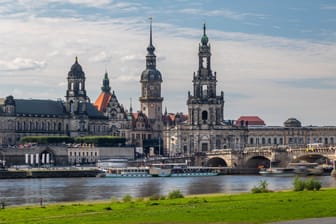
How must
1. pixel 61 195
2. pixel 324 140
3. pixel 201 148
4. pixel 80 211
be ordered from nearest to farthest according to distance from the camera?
pixel 80 211 < pixel 61 195 < pixel 201 148 < pixel 324 140

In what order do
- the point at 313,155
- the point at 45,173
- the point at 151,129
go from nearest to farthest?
the point at 45,173 < the point at 313,155 < the point at 151,129

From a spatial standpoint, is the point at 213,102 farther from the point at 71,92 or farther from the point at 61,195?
the point at 61,195

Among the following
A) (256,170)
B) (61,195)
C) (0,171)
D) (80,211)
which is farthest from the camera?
(256,170)

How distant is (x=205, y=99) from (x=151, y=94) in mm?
19743

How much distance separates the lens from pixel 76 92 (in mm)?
166875

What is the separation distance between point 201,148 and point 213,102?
327 inches

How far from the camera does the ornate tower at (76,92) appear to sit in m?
167

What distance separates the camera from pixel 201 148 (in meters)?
163

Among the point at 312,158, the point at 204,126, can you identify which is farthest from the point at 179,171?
the point at 204,126

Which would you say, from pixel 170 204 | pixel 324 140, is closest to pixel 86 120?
pixel 324 140

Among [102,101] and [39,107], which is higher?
[102,101]

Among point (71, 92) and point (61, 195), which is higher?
point (71, 92)

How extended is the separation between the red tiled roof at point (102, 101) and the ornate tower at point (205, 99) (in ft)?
67.4

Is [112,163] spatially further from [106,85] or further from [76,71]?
[106,85]
